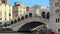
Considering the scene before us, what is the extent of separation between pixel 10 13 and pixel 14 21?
16.2 feet

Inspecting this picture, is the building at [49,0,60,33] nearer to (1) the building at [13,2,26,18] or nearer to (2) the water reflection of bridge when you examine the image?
(2) the water reflection of bridge

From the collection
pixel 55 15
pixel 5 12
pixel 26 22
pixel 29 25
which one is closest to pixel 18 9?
pixel 5 12

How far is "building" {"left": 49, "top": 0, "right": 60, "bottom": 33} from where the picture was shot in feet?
77.1

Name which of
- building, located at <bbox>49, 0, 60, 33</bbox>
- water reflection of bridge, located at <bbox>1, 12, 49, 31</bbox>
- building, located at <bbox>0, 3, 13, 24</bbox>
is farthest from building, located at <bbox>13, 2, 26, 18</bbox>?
building, located at <bbox>49, 0, 60, 33</bbox>

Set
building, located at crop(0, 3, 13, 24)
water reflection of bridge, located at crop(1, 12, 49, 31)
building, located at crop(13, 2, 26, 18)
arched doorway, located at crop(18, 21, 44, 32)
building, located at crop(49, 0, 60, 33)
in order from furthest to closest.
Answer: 1. building, located at crop(13, 2, 26, 18)
2. building, located at crop(0, 3, 13, 24)
3. arched doorway, located at crop(18, 21, 44, 32)
4. water reflection of bridge, located at crop(1, 12, 49, 31)
5. building, located at crop(49, 0, 60, 33)

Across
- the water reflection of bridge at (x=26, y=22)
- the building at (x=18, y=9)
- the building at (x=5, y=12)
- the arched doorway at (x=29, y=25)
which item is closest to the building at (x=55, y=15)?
the water reflection of bridge at (x=26, y=22)

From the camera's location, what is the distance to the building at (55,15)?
23500 mm

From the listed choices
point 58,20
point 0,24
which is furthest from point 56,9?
point 0,24

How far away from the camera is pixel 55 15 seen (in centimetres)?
2445

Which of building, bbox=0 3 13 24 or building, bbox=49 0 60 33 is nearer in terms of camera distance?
building, bbox=49 0 60 33

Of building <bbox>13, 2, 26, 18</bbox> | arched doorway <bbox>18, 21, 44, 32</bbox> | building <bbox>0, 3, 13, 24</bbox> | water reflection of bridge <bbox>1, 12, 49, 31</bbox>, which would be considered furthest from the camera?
building <bbox>13, 2, 26, 18</bbox>

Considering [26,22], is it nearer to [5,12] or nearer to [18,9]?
[5,12]

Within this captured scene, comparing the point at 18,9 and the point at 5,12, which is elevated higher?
the point at 18,9

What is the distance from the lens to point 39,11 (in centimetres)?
2952
